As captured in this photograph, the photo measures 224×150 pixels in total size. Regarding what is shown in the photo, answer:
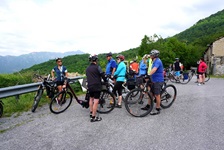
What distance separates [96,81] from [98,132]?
4.85 feet

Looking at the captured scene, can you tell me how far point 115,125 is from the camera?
4.98 meters

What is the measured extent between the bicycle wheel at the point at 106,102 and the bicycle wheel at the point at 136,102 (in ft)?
1.83

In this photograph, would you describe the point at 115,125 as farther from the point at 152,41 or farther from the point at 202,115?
the point at 152,41

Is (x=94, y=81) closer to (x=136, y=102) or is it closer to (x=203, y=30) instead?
(x=136, y=102)

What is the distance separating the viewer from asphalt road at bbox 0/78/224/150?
151 inches

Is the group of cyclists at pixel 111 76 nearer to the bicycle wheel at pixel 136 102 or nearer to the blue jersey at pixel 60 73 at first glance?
the blue jersey at pixel 60 73

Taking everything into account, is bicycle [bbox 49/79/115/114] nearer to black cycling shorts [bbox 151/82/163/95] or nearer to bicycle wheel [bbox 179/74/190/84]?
black cycling shorts [bbox 151/82/163/95]

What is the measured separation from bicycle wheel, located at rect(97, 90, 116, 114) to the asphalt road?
261 millimetres

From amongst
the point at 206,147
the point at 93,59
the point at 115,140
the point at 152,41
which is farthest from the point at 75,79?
the point at 152,41

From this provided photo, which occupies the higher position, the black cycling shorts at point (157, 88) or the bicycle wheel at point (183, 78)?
the black cycling shorts at point (157, 88)

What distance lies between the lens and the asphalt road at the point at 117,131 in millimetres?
3844

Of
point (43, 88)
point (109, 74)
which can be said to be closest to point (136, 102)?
point (109, 74)

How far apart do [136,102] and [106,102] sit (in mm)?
1054

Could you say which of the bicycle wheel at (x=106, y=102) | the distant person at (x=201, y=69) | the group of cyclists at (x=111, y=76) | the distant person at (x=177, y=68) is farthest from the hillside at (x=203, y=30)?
the bicycle wheel at (x=106, y=102)
